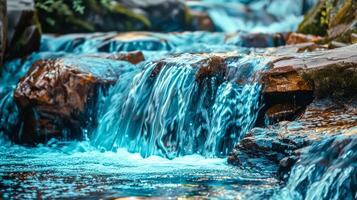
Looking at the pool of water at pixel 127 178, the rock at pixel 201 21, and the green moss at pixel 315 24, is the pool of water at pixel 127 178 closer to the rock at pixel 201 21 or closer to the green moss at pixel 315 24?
the green moss at pixel 315 24

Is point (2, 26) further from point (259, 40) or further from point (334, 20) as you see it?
point (334, 20)

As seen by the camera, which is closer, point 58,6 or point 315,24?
point 315,24

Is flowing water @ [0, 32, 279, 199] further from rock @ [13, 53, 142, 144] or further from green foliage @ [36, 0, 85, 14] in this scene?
green foliage @ [36, 0, 85, 14]

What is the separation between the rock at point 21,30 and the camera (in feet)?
38.4

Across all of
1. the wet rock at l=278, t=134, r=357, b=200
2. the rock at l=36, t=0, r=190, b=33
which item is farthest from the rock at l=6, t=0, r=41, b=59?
the wet rock at l=278, t=134, r=357, b=200

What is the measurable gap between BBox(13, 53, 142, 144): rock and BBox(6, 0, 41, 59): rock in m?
2.94

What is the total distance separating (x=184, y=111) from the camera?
7.55 metres

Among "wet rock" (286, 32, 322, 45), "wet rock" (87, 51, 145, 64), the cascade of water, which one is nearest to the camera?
the cascade of water

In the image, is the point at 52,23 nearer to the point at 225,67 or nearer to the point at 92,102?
the point at 92,102

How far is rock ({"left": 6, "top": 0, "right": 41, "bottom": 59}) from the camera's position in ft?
38.4

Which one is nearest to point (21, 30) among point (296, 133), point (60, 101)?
point (60, 101)

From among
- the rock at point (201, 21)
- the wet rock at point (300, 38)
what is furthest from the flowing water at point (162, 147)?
the rock at point (201, 21)

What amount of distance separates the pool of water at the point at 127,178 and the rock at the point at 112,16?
769cm

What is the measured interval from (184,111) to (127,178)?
7.44 feet
